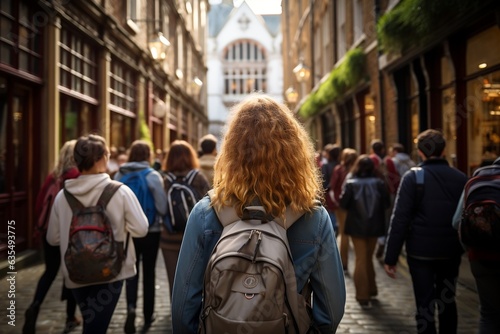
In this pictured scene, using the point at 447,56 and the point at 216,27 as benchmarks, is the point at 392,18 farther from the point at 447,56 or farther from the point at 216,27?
the point at 216,27

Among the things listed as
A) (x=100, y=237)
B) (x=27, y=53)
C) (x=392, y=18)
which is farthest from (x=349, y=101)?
(x=100, y=237)

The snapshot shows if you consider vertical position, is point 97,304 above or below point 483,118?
below

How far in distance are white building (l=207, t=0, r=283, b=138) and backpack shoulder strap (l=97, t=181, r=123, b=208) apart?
164ft

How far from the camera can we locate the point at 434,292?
4.00 metres

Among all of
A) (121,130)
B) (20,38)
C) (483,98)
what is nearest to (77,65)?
(20,38)

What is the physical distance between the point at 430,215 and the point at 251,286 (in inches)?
108

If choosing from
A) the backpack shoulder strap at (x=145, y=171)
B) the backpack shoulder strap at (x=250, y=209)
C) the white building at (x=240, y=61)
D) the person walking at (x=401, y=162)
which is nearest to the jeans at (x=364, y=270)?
the backpack shoulder strap at (x=145, y=171)

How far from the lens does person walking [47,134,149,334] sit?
346 centimetres

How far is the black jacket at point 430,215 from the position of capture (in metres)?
4.01

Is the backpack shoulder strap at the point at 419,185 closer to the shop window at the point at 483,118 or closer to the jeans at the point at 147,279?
the jeans at the point at 147,279

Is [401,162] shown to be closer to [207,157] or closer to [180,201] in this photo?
[207,157]

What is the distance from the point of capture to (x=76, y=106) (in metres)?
10.5

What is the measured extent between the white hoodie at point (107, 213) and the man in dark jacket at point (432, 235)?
6.98 feet

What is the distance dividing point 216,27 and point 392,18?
182 ft
